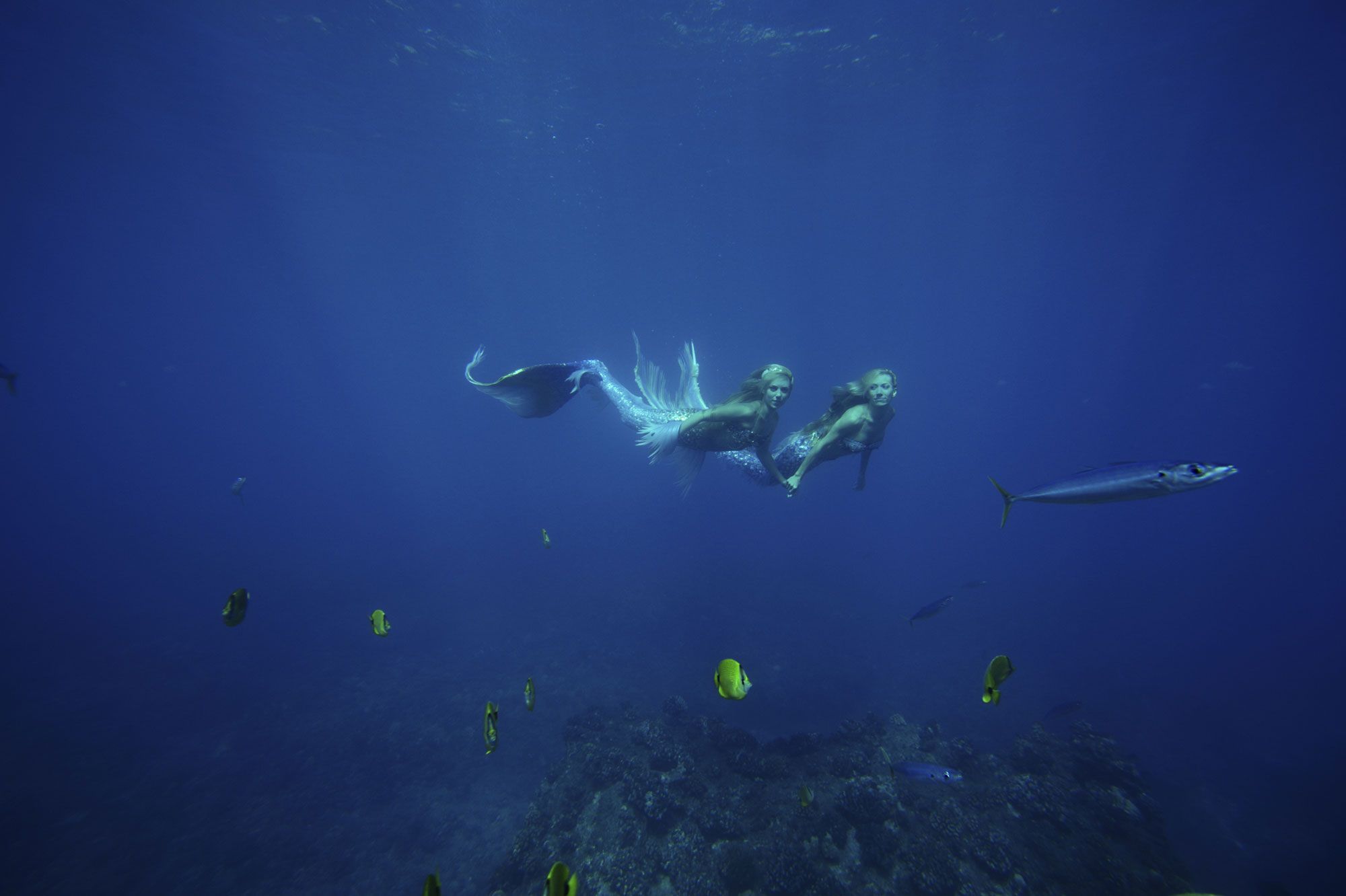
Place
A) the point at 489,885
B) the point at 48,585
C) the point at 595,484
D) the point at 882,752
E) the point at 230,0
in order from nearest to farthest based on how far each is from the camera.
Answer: the point at 489,885
the point at 882,752
the point at 230,0
the point at 48,585
the point at 595,484

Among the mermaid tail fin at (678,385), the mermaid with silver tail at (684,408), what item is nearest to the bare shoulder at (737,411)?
the mermaid with silver tail at (684,408)

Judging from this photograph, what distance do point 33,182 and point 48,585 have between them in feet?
71.8

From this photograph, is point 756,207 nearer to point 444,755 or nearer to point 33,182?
point 444,755

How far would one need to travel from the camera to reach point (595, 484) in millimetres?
42375

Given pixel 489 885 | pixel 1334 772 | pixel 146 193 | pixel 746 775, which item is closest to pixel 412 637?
pixel 489 885

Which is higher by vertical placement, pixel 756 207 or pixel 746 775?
pixel 756 207

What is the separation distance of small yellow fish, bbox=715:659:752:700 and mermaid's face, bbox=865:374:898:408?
4.25m

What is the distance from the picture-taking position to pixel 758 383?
6.47 m

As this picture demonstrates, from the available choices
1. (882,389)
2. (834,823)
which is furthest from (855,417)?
(834,823)

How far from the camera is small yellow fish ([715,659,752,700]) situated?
10.6 feet

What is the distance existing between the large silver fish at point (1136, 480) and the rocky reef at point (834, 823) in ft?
17.3

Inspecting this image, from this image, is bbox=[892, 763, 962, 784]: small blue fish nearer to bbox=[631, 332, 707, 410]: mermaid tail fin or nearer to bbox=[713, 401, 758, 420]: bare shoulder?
bbox=[713, 401, 758, 420]: bare shoulder

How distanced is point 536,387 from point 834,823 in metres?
7.45

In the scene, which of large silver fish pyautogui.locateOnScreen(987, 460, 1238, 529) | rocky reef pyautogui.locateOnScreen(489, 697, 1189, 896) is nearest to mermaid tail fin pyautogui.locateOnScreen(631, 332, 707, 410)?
large silver fish pyautogui.locateOnScreen(987, 460, 1238, 529)
